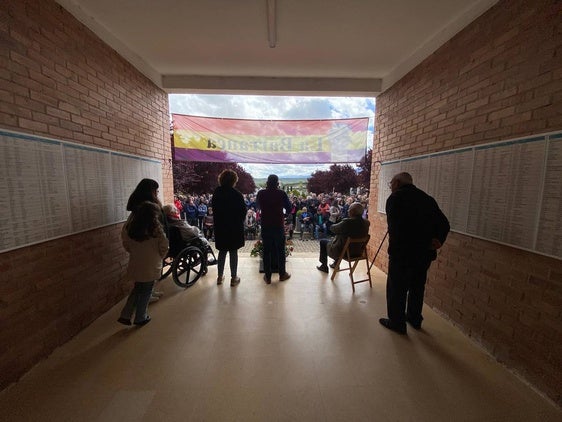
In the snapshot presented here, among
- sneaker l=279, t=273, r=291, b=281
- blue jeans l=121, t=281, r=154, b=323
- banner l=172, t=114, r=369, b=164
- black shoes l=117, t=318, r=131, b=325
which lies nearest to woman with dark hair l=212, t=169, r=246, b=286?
sneaker l=279, t=273, r=291, b=281

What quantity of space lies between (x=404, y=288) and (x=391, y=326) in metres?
0.44

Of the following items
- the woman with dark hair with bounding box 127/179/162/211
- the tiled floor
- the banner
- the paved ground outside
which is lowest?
the paved ground outside

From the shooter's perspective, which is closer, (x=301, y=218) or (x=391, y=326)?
(x=391, y=326)

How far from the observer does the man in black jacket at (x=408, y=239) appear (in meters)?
2.15

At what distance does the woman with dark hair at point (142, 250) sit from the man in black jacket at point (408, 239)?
2.28 meters

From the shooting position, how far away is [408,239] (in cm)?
217

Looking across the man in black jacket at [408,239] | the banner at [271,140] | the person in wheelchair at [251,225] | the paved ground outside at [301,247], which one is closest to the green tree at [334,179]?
the person in wheelchair at [251,225]

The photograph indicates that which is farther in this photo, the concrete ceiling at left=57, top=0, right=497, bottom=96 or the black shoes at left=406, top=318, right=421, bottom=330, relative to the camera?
the black shoes at left=406, top=318, right=421, bottom=330

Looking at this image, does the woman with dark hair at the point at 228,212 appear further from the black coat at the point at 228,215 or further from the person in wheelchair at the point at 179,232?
the person in wheelchair at the point at 179,232

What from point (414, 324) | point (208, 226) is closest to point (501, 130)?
point (414, 324)

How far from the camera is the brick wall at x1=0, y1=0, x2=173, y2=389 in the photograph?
1689 mm

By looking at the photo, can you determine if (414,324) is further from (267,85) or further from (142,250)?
(267,85)

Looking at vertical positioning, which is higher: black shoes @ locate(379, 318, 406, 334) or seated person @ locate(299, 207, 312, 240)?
seated person @ locate(299, 207, 312, 240)

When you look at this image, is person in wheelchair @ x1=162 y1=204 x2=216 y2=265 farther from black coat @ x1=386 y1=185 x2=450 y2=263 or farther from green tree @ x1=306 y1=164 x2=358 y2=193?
green tree @ x1=306 y1=164 x2=358 y2=193
